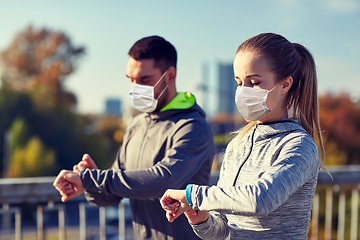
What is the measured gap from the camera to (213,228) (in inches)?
59.9

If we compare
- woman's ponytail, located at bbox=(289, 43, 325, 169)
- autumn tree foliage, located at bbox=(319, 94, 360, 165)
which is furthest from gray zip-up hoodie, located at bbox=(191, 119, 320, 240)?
autumn tree foliage, located at bbox=(319, 94, 360, 165)

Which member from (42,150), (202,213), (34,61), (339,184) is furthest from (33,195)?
(34,61)

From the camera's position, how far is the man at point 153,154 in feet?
6.05

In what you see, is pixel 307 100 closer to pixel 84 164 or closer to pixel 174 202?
pixel 174 202

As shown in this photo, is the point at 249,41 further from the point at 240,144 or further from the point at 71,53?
the point at 71,53

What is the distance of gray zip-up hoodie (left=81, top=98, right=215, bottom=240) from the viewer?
1832 mm

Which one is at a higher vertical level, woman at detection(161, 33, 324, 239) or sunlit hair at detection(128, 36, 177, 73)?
sunlit hair at detection(128, 36, 177, 73)

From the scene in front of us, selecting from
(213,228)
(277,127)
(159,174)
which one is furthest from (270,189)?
(159,174)

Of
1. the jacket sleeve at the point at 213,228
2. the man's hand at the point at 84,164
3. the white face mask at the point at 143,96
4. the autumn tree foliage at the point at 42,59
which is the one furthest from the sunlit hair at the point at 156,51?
the autumn tree foliage at the point at 42,59

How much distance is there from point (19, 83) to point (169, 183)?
37.4 m

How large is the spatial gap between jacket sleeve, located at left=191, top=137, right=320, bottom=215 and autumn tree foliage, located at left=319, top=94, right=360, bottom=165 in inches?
962

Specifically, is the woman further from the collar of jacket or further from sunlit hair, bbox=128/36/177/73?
sunlit hair, bbox=128/36/177/73

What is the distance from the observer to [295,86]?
156 centimetres

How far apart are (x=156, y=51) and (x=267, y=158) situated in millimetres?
1202
